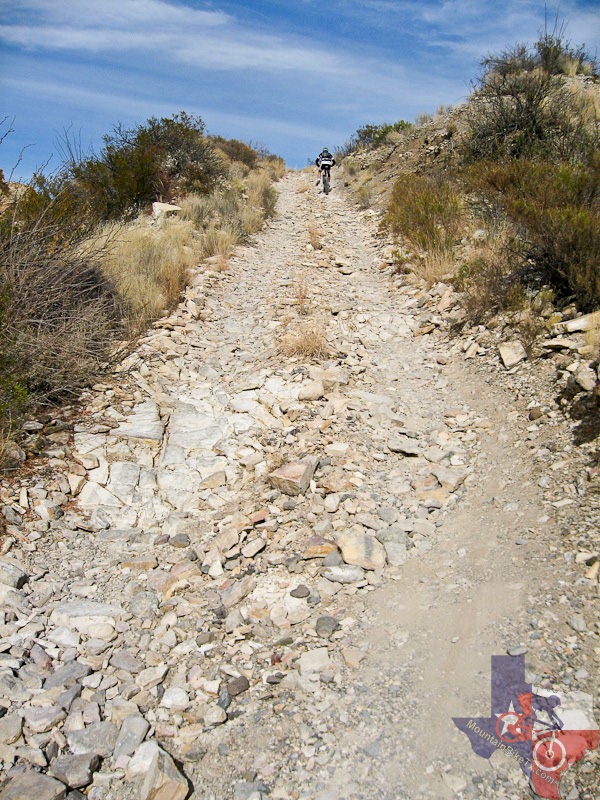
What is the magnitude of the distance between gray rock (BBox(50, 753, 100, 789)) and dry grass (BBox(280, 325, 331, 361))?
4.34 metres

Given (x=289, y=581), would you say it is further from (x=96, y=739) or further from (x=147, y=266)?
(x=147, y=266)

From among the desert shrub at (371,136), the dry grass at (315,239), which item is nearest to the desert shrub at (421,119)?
the desert shrub at (371,136)

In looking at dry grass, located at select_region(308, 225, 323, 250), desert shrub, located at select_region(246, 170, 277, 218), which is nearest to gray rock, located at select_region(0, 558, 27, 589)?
dry grass, located at select_region(308, 225, 323, 250)

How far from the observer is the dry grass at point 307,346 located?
6020mm

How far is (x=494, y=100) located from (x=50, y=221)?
11.4m

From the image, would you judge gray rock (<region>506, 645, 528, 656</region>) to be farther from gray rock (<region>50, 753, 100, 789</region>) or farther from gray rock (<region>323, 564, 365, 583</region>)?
gray rock (<region>50, 753, 100, 789</region>)

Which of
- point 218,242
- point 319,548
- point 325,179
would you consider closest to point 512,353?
point 319,548

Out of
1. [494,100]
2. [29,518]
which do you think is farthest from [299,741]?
[494,100]

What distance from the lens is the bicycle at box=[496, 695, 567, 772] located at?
2102 millimetres

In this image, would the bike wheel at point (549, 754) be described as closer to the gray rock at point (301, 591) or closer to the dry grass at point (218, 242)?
the gray rock at point (301, 591)

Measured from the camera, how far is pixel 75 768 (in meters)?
2.25

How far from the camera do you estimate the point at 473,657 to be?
8.61ft

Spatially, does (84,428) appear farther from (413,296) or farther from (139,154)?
(139,154)

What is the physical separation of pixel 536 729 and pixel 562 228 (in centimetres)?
486
